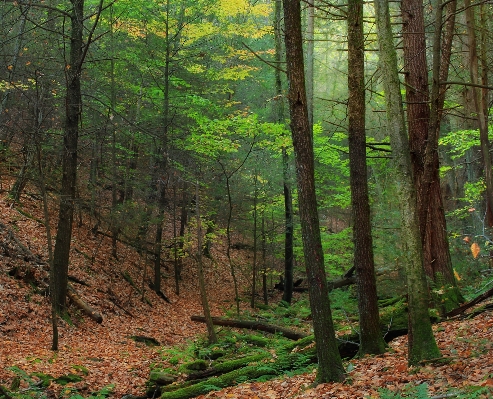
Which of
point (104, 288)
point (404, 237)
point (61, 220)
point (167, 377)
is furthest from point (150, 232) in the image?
point (404, 237)

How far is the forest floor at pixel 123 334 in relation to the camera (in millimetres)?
5641

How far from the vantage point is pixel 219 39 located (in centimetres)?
1958

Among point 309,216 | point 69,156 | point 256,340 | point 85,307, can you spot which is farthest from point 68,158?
point 309,216

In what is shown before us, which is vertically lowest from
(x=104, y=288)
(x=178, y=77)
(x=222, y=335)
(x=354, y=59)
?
(x=222, y=335)

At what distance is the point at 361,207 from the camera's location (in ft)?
23.9

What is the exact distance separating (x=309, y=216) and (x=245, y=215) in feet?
43.0

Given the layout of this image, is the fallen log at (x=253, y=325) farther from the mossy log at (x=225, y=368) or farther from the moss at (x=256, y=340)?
the mossy log at (x=225, y=368)

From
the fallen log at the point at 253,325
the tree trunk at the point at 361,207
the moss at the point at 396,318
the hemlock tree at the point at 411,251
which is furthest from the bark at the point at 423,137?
the fallen log at the point at 253,325

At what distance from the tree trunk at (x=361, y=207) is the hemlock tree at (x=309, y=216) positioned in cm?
112

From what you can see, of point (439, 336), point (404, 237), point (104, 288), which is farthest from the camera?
point (104, 288)

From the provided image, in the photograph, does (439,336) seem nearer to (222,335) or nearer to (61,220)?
(222,335)

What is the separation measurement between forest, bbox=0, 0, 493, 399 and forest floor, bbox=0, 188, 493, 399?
6 cm

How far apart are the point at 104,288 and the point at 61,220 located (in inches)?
156

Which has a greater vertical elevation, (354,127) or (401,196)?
(354,127)
